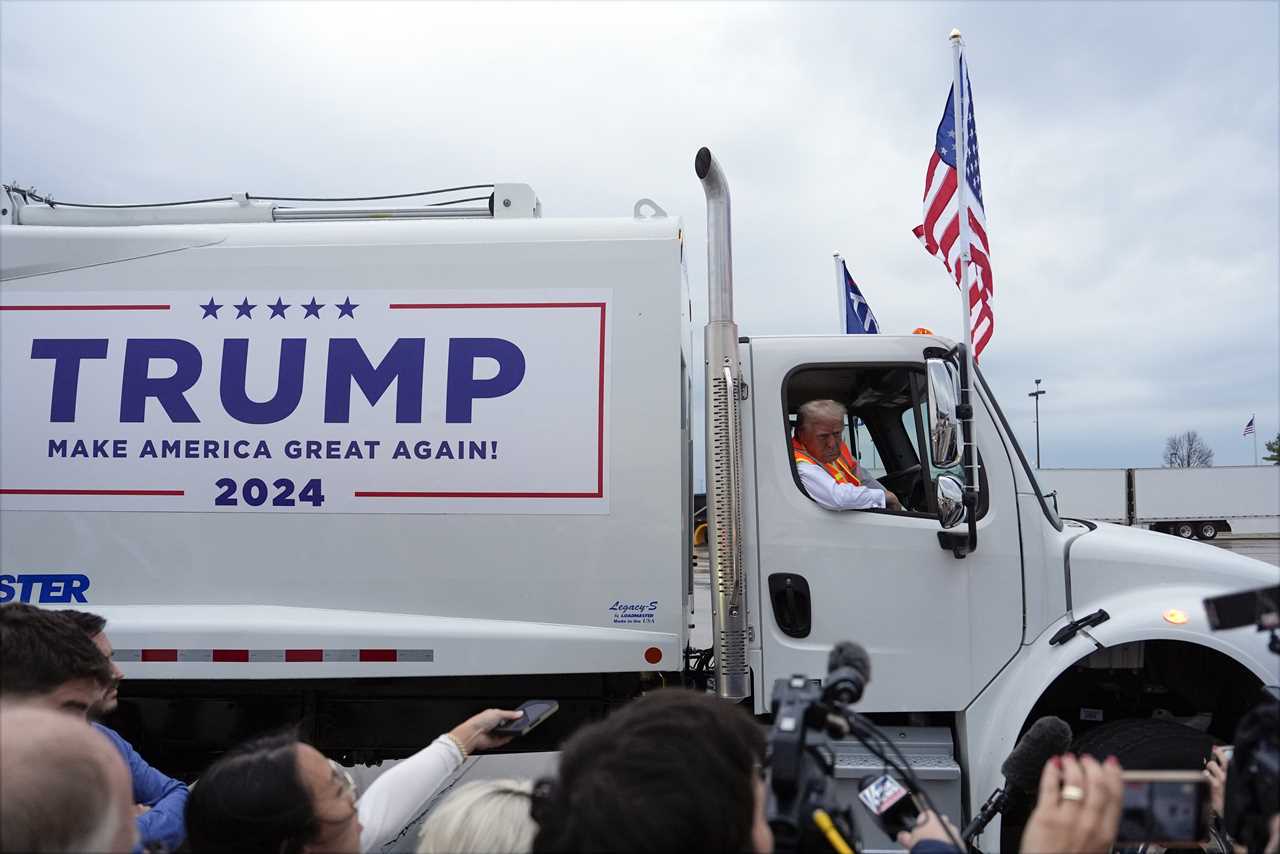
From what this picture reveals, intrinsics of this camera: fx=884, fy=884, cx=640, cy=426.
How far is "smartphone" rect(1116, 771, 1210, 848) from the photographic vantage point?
4.40 feet

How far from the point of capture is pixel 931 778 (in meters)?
3.50

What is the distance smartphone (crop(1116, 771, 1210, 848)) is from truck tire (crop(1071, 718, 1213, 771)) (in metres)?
2.14

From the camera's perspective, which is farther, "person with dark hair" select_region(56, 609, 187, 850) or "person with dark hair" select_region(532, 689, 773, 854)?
"person with dark hair" select_region(56, 609, 187, 850)

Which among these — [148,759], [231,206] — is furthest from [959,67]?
[148,759]

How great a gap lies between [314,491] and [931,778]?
2.71 m

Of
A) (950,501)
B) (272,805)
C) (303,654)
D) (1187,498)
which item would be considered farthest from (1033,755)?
(1187,498)

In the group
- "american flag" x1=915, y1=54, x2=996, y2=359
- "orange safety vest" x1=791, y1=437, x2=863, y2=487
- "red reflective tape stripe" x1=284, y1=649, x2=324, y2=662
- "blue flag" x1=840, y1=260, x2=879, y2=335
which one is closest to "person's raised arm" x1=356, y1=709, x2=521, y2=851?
"red reflective tape stripe" x1=284, y1=649, x2=324, y2=662

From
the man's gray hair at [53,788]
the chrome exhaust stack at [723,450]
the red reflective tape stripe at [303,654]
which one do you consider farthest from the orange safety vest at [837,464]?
the man's gray hair at [53,788]

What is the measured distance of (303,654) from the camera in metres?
3.46

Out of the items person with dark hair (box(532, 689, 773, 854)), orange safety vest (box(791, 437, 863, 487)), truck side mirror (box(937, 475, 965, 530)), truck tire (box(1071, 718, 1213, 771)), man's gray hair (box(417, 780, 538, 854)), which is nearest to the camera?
person with dark hair (box(532, 689, 773, 854))

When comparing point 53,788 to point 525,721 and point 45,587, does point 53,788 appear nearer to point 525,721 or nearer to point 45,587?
point 525,721

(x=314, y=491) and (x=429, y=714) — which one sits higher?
(x=314, y=491)

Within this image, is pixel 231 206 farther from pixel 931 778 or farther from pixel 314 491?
pixel 931 778

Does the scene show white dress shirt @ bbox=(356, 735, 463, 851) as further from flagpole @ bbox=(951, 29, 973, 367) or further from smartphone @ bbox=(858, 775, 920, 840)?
flagpole @ bbox=(951, 29, 973, 367)
